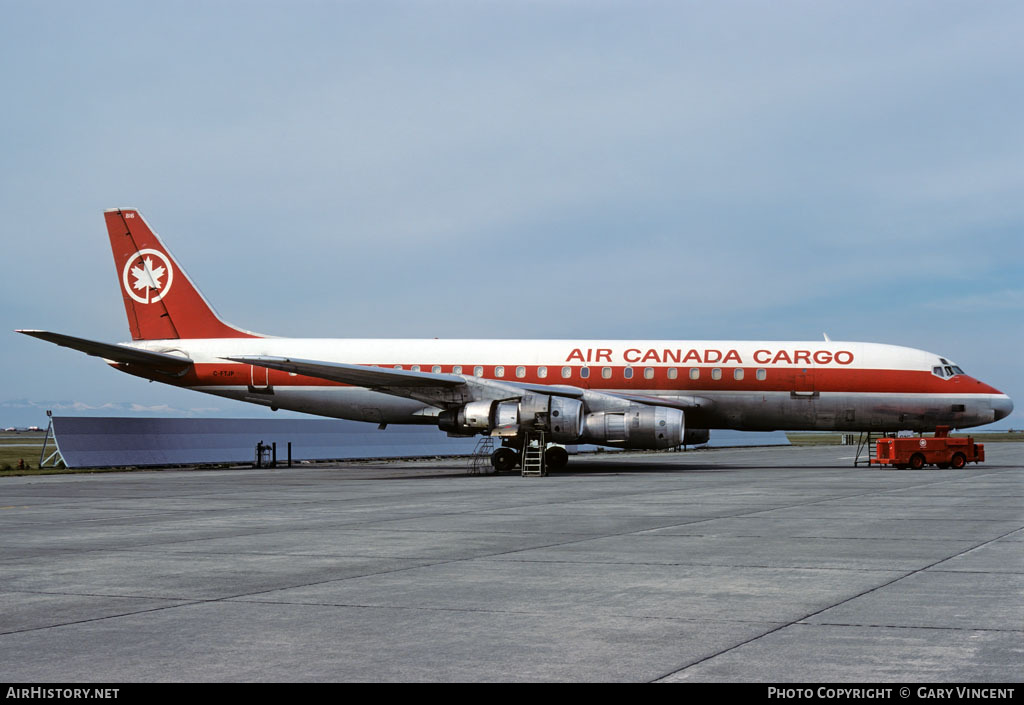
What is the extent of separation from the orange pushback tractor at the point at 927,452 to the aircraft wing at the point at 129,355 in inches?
901

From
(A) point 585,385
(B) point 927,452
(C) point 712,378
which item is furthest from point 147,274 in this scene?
(B) point 927,452

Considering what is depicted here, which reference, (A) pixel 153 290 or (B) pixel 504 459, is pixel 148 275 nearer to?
(A) pixel 153 290

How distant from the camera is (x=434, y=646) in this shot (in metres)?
6.51

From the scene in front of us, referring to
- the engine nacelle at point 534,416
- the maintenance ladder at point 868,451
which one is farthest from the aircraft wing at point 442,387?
the maintenance ladder at point 868,451

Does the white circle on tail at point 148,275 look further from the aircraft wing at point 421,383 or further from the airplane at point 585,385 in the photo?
the aircraft wing at point 421,383

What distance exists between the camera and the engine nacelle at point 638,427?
29547mm

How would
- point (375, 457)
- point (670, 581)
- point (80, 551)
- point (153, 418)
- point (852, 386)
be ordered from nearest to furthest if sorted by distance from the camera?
point (670, 581) < point (80, 551) < point (852, 386) < point (153, 418) < point (375, 457)

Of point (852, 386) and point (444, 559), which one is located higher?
point (852, 386)

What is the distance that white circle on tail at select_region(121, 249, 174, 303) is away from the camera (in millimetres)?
36094

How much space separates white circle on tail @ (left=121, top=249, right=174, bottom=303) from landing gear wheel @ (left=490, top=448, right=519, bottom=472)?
1321 centimetres

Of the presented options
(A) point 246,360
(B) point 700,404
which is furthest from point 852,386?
(A) point 246,360

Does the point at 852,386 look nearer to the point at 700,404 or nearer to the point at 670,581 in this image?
the point at 700,404

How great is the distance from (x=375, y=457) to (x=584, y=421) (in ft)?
56.2

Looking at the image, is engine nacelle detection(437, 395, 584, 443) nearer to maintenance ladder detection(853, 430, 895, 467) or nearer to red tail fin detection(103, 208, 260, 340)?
maintenance ladder detection(853, 430, 895, 467)
